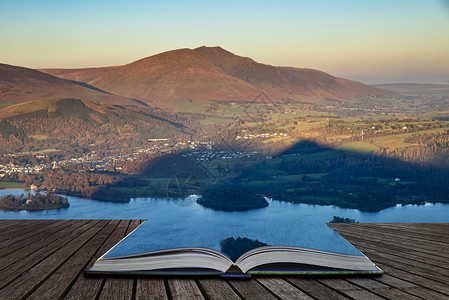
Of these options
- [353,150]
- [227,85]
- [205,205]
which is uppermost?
[227,85]

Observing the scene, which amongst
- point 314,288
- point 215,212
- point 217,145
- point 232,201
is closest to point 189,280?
point 314,288

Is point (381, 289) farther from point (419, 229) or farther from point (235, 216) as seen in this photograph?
point (235, 216)

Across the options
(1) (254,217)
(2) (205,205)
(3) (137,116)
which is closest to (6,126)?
(3) (137,116)

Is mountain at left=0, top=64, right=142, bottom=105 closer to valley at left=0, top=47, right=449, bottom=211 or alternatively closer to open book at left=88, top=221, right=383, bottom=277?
valley at left=0, top=47, right=449, bottom=211

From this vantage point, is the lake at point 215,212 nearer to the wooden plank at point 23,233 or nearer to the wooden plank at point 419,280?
the wooden plank at point 23,233

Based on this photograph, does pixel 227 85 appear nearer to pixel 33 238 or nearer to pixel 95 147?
pixel 95 147

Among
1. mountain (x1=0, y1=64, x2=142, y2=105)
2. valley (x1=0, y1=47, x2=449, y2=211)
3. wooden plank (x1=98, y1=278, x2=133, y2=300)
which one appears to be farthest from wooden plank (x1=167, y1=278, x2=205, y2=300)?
mountain (x1=0, y1=64, x2=142, y2=105)
